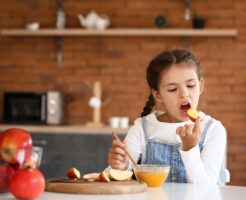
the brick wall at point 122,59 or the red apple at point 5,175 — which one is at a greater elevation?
the brick wall at point 122,59

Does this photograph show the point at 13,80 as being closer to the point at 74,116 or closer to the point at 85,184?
the point at 74,116

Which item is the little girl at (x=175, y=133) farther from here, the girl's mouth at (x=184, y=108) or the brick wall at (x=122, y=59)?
the brick wall at (x=122, y=59)

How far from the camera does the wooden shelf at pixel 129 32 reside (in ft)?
17.2

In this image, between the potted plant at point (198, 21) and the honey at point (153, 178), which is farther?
the potted plant at point (198, 21)

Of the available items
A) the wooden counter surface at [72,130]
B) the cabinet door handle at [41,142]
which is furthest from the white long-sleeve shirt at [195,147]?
the cabinet door handle at [41,142]

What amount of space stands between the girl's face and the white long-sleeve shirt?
79 mm

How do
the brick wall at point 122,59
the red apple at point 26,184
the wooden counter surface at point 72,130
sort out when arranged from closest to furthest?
the red apple at point 26,184
the wooden counter surface at point 72,130
the brick wall at point 122,59

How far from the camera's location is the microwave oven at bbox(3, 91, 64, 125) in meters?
5.20

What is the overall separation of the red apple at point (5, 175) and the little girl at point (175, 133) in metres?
0.45

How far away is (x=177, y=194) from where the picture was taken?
1655 mm

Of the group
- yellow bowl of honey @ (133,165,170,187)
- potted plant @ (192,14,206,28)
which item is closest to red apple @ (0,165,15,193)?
yellow bowl of honey @ (133,165,170,187)

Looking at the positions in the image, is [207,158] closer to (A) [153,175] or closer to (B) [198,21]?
(A) [153,175]

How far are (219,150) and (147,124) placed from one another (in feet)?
1.10

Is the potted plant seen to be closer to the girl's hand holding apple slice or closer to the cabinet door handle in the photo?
the cabinet door handle
